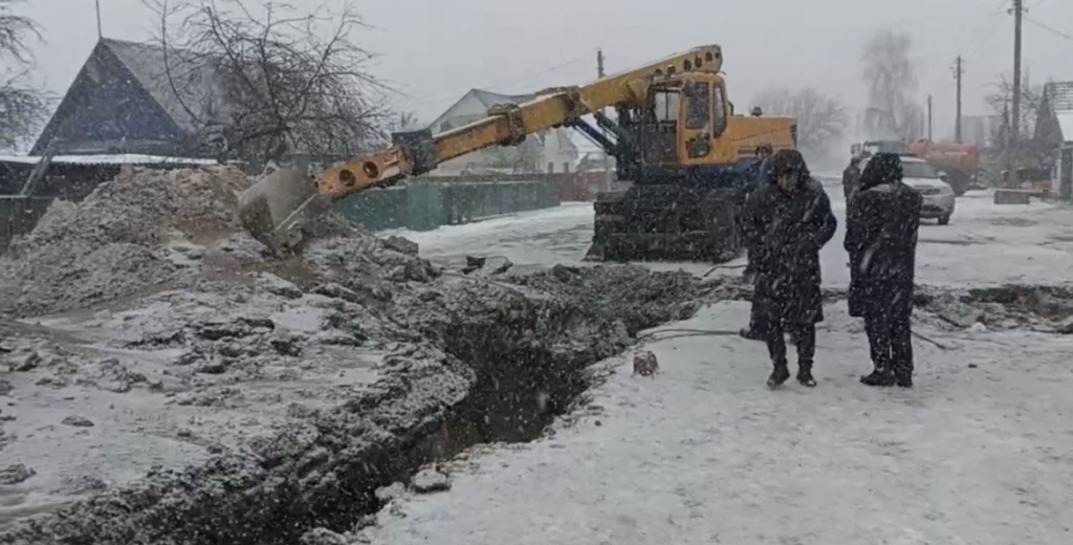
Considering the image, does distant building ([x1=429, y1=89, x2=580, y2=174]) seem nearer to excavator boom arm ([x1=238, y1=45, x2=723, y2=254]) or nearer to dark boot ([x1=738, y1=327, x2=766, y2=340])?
excavator boom arm ([x1=238, y1=45, x2=723, y2=254])

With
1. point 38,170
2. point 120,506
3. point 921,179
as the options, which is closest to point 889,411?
point 120,506

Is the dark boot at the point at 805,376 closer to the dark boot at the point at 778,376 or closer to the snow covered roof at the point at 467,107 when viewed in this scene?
the dark boot at the point at 778,376

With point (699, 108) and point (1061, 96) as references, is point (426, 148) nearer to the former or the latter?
point (699, 108)

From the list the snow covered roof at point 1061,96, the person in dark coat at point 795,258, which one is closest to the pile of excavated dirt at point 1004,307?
the person in dark coat at point 795,258

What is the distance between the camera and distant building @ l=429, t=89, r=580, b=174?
56.2 metres

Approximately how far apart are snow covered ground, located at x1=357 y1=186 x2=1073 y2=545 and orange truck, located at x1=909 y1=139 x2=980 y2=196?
4186cm

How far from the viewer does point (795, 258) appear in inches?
264

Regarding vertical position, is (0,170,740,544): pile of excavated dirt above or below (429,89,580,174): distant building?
below

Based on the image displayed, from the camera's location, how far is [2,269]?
9422 mm

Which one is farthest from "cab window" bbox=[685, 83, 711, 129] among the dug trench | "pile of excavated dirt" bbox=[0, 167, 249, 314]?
"pile of excavated dirt" bbox=[0, 167, 249, 314]

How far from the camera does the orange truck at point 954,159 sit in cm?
4669

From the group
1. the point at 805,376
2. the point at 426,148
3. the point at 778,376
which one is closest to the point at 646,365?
the point at 778,376

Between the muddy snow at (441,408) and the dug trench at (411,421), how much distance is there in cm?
2

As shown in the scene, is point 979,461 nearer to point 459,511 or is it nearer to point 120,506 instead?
point 459,511
